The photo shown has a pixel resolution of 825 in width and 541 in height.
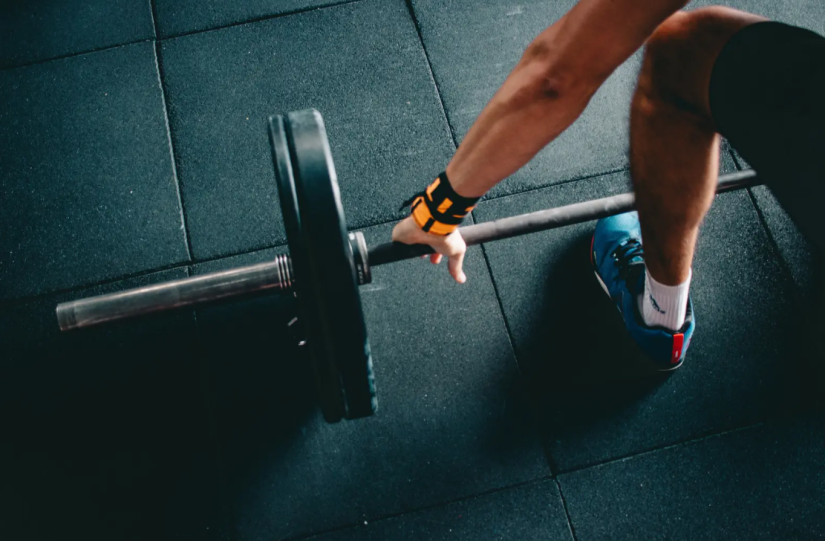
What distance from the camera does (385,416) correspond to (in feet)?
4.22

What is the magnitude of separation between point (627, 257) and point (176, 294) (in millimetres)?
925

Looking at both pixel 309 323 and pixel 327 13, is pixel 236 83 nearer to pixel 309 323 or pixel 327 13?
pixel 327 13

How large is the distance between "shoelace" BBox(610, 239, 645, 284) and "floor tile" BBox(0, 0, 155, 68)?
1344 mm

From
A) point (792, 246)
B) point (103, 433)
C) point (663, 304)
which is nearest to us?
point (663, 304)

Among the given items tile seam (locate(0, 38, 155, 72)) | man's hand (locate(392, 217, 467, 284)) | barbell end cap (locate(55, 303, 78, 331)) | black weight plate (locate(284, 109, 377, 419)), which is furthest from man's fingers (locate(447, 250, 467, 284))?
tile seam (locate(0, 38, 155, 72))

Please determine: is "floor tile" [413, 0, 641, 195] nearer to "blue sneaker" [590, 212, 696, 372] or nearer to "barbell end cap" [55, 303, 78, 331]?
"blue sneaker" [590, 212, 696, 372]

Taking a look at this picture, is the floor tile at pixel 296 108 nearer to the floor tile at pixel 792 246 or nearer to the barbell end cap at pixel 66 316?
the barbell end cap at pixel 66 316

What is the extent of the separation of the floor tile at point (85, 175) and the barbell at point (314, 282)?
0.47 m

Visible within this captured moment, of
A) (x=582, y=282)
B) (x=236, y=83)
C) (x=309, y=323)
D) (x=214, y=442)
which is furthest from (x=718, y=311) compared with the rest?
(x=236, y=83)

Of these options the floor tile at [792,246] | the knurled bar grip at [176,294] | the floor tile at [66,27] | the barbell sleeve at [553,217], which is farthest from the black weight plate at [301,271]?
the floor tile at [792,246]

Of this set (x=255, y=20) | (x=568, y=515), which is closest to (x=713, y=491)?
(x=568, y=515)

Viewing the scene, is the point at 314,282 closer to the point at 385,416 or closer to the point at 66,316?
the point at 66,316

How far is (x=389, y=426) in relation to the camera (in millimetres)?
1281

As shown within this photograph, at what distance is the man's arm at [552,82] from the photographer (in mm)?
Result: 753
